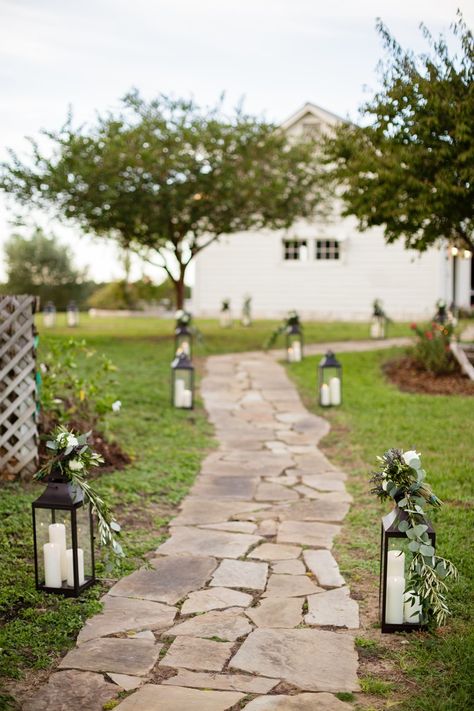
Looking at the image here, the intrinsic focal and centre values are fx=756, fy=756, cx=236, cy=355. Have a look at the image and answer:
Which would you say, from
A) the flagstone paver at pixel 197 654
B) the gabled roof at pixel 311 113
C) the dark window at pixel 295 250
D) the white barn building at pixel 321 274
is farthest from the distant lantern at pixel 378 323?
the flagstone paver at pixel 197 654

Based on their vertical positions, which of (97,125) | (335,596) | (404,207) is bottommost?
(335,596)

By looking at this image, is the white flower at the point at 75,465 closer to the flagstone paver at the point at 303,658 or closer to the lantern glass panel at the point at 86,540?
the lantern glass panel at the point at 86,540

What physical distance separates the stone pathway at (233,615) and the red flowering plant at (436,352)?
5.16 m

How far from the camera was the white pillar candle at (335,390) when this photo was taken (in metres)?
10.1

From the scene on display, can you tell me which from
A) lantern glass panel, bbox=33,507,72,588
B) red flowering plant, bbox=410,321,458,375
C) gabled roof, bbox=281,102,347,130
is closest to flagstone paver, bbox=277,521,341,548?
lantern glass panel, bbox=33,507,72,588

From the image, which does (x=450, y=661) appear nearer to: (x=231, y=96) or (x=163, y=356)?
(x=163, y=356)

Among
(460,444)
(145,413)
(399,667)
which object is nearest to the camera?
(399,667)

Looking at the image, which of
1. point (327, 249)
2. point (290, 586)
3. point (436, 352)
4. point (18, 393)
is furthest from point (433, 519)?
point (327, 249)

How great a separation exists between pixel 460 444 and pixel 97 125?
10.8 m

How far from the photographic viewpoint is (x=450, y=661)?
3.58m

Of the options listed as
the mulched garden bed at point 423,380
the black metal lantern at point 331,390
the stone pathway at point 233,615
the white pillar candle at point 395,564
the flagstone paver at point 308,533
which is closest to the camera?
the stone pathway at point 233,615

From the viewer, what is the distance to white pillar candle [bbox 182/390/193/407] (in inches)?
387

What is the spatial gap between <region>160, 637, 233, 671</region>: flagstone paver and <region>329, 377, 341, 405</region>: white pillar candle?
6.49 m

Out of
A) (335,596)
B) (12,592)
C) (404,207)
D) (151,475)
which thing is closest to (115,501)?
(151,475)
